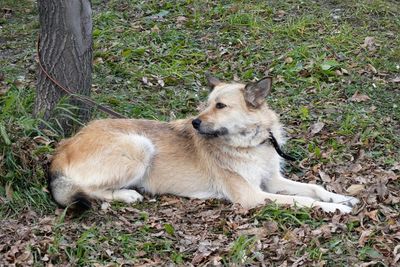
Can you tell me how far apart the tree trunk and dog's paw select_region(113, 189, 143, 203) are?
117 cm

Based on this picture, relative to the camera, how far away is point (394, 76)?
8359mm

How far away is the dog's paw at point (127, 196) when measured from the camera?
231 inches

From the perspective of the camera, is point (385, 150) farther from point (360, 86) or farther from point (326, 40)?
point (326, 40)

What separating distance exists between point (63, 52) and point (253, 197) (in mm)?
2469

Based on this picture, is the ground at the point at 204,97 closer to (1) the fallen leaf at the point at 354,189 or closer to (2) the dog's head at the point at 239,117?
(1) the fallen leaf at the point at 354,189

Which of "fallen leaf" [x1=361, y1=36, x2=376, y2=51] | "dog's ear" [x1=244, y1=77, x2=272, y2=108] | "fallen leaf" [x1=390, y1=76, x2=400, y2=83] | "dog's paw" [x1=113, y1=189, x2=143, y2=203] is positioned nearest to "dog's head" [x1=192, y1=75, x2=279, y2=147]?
"dog's ear" [x1=244, y1=77, x2=272, y2=108]

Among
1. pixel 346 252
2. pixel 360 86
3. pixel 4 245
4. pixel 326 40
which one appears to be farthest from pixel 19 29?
pixel 346 252

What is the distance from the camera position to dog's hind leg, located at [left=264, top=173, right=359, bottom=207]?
5714 millimetres

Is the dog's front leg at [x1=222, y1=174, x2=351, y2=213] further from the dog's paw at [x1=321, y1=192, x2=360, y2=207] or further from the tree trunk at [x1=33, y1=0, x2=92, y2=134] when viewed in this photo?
the tree trunk at [x1=33, y1=0, x2=92, y2=134]

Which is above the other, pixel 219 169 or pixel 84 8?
pixel 84 8

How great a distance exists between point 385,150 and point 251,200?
1692 millimetres

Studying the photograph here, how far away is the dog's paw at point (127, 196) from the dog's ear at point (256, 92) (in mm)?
1300

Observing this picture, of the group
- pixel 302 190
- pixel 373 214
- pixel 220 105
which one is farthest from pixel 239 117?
pixel 373 214

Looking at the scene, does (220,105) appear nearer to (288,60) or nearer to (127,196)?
(127,196)
